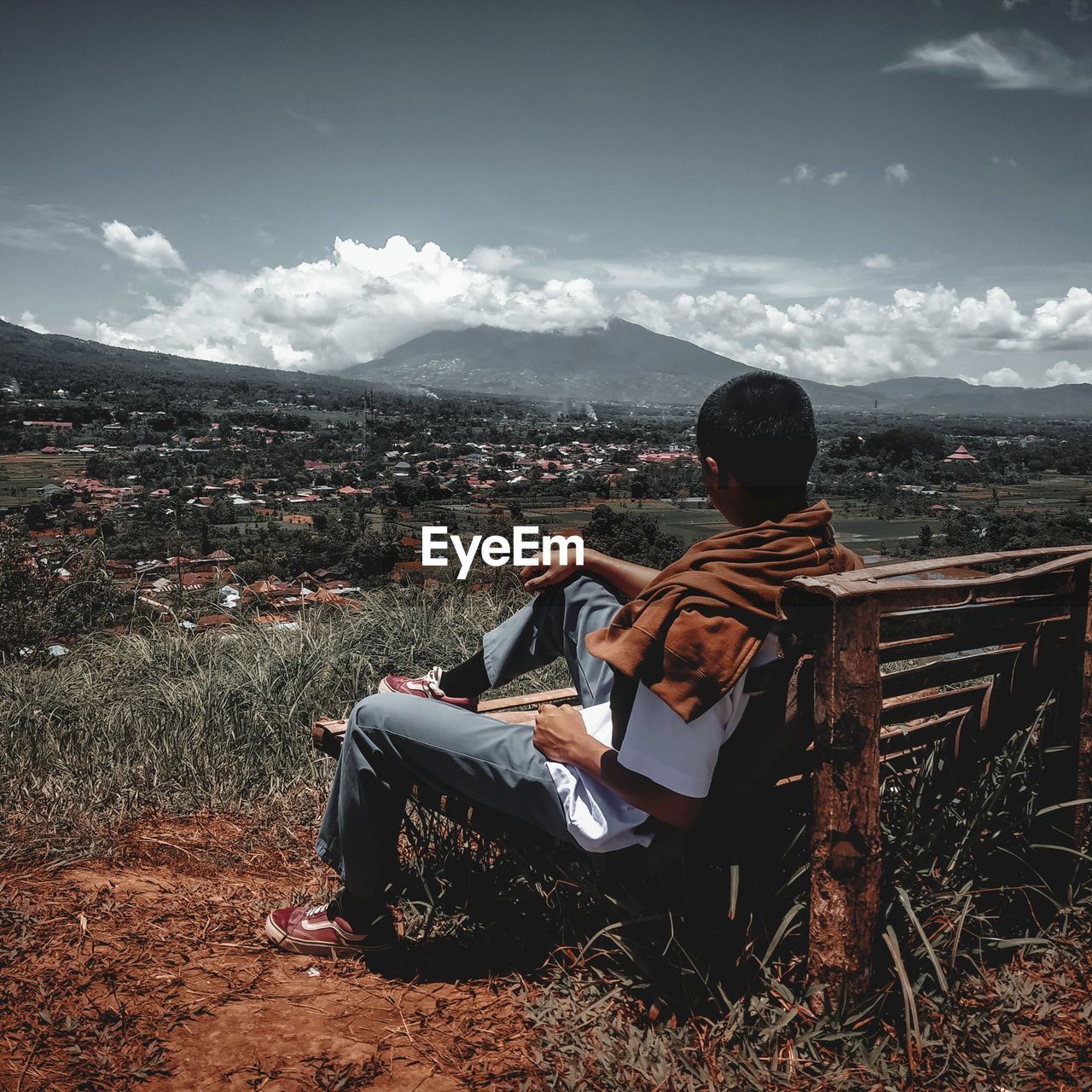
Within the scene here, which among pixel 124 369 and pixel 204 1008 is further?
pixel 124 369

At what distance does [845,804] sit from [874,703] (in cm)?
19

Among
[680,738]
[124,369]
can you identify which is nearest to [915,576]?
[680,738]

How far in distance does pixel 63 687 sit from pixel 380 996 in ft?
11.5

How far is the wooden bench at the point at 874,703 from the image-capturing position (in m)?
1.44

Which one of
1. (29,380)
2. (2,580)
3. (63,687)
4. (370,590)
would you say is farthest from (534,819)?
(29,380)

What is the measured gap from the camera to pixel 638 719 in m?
1.52

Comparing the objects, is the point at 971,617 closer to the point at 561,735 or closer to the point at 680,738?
the point at 680,738

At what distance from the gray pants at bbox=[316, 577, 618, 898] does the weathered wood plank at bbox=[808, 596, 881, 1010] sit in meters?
0.53

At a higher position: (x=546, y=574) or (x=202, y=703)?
(x=546, y=574)

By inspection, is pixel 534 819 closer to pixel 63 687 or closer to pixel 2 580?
pixel 63 687

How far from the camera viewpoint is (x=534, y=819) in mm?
1763

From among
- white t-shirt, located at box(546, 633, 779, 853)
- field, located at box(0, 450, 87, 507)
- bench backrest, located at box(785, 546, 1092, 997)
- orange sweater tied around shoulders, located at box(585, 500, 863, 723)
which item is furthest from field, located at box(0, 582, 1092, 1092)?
field, located at box(0, 450, 87, 507)

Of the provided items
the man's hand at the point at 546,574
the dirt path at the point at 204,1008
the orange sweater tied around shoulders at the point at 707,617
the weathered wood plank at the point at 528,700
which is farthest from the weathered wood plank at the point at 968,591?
the weathered wood plank at the point at 528,700

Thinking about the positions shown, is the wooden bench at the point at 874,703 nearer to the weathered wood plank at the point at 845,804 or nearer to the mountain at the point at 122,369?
the weathered wood plank at the point at 845,804
